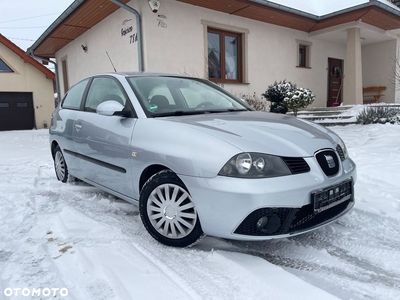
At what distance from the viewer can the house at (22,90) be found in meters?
16.7

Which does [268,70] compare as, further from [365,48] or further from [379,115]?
[365,48]

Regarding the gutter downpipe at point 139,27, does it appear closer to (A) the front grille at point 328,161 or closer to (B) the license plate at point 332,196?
(A) the front grille at point 328,161

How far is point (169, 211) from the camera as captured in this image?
7.58 feet

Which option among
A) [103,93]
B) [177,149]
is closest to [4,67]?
[103,93]

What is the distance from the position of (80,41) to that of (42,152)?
6.03 meters

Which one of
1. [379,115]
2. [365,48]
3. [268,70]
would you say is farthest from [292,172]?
[365,48]

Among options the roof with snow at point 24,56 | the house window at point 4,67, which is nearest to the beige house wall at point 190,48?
the roof with snow at point 24,56

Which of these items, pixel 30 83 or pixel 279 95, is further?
pixel 30 83

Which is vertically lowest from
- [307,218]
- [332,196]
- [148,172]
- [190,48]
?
[307,218]

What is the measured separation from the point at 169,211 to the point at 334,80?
12460mm

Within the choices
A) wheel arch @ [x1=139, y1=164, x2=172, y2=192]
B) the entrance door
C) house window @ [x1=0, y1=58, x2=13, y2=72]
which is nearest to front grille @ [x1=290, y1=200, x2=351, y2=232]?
wheel arch @ [x1=139, y1=164, x2=172, y2=192]

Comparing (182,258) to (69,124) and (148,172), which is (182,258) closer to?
(148,172)

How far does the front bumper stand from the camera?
1.93m

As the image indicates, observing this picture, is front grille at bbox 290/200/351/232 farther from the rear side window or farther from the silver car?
the rear side window
